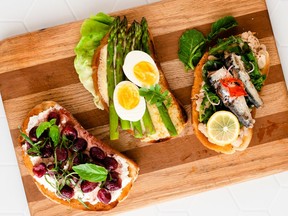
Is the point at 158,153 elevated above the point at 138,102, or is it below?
below

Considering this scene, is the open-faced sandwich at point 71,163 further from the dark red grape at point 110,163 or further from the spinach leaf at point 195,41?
the spinach leaf at point 195,41

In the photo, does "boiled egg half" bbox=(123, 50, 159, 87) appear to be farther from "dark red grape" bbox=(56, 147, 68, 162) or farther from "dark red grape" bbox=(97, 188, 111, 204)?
"dark red grape" bbox=(97, 188, 111, 204)

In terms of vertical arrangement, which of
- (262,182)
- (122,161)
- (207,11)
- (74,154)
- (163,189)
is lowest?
(262,182)

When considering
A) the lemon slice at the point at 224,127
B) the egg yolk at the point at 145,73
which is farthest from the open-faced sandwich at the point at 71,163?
the lemon slice at the point at 224,127

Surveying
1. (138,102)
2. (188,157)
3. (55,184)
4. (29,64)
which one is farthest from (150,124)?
(29,64)

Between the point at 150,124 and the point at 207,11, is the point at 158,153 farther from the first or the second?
the point at 207,11

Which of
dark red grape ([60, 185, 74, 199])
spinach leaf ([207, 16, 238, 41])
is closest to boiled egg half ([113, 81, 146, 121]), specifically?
dark red grape ([60, 185, 74, 199])
